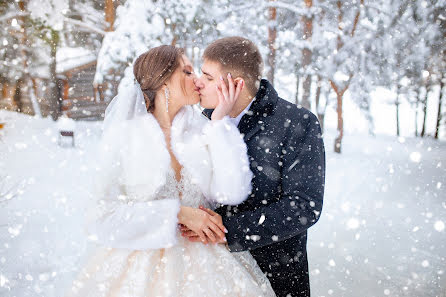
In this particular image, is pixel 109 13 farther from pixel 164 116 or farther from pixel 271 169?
pixel 271 169

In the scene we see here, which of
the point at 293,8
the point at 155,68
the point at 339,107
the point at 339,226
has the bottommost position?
the point at 339,226

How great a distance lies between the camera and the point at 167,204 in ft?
6.07

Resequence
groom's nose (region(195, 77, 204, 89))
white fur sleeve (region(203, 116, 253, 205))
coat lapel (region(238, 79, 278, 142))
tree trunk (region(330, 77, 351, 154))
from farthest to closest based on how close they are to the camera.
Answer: tree trunk (region(330, 77, 351, 154)), groom's nose (region(195, 77, 204, 89)), coat lapel (region(238, 79, 278, 142)), white fur sleeve (region(203, 116, 253, 205))

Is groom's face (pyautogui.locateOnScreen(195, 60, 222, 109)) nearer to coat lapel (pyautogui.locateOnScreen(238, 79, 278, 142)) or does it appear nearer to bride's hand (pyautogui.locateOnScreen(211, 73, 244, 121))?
bride's hand (pyautogui.locateOnScreen(211, 73, 244, 121))

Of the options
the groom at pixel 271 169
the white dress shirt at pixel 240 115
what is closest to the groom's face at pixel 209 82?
the groom at pixel 271 169

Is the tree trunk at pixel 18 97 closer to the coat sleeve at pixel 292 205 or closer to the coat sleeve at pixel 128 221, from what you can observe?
the coat sleeve at pixel 128 221

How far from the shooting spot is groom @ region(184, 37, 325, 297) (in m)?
1.97

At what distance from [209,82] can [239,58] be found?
0.28 metres

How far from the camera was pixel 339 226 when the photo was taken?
599cm

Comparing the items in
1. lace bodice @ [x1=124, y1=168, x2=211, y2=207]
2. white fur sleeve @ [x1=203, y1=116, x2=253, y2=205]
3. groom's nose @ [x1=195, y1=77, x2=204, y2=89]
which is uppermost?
groom's nose @ [x1=195, y1=77, x2=204, y2=89]

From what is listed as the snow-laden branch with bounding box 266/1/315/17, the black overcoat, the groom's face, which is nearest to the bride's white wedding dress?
the black overcoat

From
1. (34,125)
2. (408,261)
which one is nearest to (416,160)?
(408,261)

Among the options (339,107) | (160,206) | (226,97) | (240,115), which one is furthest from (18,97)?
(160,206)

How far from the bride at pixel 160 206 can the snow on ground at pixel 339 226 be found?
0.70ft
